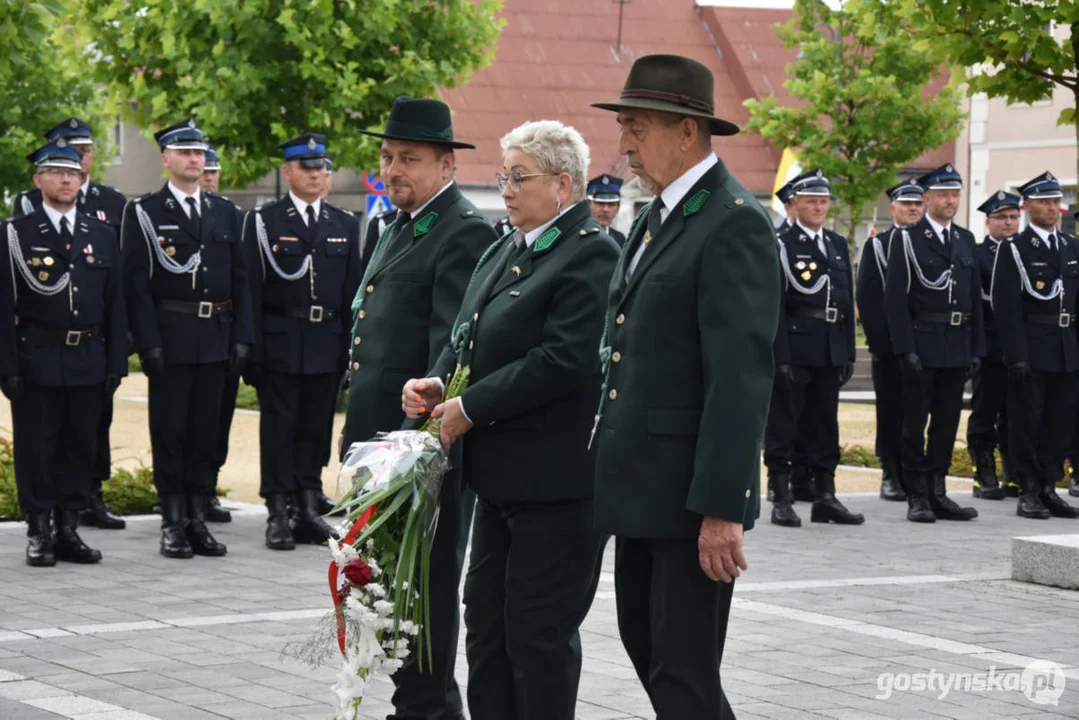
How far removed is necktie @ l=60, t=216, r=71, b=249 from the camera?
1044cm

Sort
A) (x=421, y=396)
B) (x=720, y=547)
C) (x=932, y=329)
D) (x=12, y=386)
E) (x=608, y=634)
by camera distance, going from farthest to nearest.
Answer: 1. (x=932, y=329)
2. (x=12, y=386)
3. (x=608, y=634)
4. (x=421, y=396)
5. (x=720, y=547)

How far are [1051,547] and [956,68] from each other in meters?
3.45

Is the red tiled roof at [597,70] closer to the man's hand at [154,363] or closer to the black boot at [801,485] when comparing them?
the black boot at [801,485]

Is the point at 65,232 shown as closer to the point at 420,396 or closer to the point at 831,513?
the point at 420,396

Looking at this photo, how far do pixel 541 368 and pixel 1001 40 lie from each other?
675 cm

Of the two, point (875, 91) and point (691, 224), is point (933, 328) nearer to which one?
point (691, 224)

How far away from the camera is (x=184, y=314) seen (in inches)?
420

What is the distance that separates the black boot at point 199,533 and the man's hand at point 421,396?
5.23m

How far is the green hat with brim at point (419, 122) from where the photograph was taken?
6438 mm

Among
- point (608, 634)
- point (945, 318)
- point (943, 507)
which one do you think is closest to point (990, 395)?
point (943, 507)

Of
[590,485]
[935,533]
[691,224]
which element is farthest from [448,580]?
[935,533]

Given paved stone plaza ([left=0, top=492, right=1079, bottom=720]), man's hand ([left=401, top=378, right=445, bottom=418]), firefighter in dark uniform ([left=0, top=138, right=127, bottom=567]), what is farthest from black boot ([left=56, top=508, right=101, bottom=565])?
man's hand ([left=401, top=378, right=445, bottom=418])

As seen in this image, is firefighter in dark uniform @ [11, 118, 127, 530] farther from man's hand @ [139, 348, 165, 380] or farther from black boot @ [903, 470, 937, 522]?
black boot @ [903, 470, 937, 522]

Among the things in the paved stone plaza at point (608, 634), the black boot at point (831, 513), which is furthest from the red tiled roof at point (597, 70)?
the paved stone plaza at point (608, 634)
